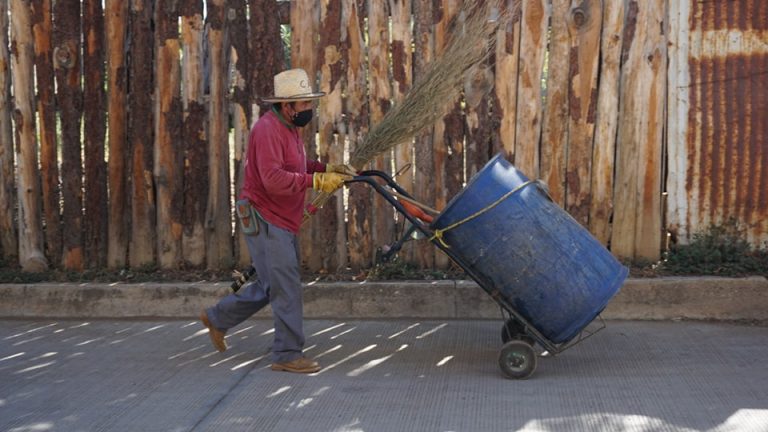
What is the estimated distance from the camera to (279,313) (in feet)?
19.5

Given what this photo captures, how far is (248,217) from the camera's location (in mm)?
→ 5965

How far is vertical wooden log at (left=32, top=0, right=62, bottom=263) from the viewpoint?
7512mm

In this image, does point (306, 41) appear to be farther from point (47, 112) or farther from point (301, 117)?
point (47, 112)

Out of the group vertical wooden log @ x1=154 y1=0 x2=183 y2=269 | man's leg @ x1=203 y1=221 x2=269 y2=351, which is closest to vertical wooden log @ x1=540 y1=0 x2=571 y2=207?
man's leg @ x1=203 y1=221 x2=269 y2=351

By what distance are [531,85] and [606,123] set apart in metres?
0.59

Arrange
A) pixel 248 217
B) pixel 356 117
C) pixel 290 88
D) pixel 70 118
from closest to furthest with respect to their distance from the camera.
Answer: pixel 290 88 → pixel 248 217 → pixel 356 117 → pixel 70 118

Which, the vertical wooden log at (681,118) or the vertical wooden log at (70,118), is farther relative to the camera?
the vertical wooden log at (70,118)

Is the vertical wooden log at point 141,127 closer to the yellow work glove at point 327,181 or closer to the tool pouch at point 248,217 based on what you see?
the tool pouch at point 248,217

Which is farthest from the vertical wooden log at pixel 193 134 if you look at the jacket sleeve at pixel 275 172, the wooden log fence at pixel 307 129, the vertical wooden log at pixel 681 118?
the vertical wooden log at pixel 681 118

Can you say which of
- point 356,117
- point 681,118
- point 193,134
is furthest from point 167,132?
point 681,118

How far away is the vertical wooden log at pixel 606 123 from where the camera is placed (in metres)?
7.07

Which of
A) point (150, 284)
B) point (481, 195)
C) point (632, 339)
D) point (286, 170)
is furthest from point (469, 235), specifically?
point (150, 284)

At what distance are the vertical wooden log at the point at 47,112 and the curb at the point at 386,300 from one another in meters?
0.65

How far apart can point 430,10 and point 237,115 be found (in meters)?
1.59
